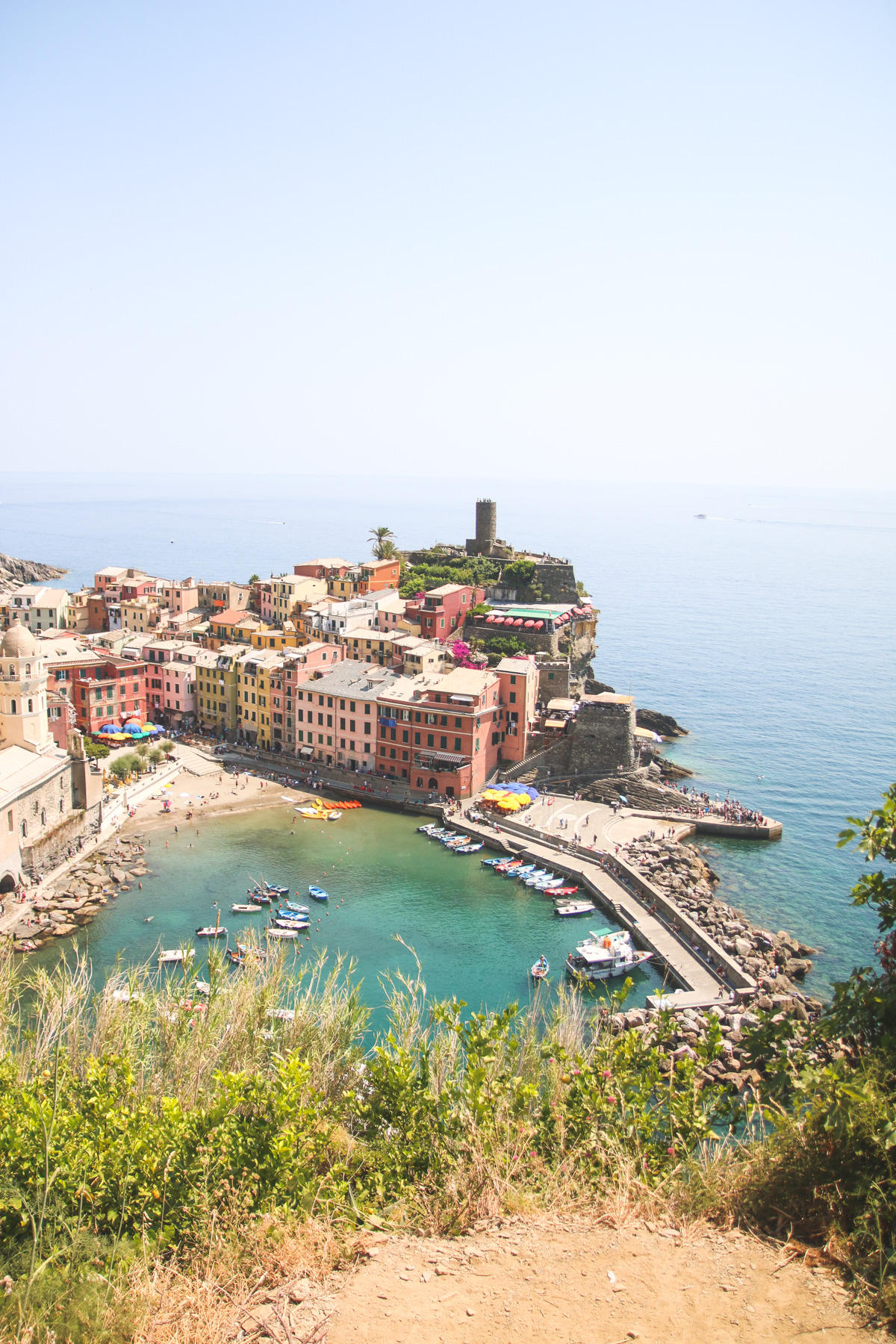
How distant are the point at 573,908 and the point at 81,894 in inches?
803

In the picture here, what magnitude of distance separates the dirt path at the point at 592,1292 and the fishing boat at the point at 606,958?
72.5 feet

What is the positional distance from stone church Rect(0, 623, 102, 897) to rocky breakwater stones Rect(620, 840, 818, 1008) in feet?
84.2

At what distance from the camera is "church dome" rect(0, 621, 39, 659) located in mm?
41875

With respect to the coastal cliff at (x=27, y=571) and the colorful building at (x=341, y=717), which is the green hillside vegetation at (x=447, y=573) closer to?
the colorful building at (x=341, y=717)

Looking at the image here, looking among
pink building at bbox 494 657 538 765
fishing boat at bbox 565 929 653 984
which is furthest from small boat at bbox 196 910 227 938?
pink building at bbox 494 657 538 765

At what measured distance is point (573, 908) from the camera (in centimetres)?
3691

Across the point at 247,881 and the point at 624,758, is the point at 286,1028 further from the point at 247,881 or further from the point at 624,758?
the point at 624,758

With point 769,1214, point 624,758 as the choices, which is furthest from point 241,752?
point 769,1214

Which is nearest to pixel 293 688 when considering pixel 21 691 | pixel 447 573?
pixel 21 691

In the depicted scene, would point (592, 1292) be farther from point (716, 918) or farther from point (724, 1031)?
point (716, 918)

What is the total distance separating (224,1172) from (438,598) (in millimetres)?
53191

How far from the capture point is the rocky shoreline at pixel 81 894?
33.4 metres

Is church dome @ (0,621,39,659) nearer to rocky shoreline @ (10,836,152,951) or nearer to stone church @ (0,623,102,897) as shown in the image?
stone church @ (0,623,102,897)

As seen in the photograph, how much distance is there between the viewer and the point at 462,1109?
12.7m
